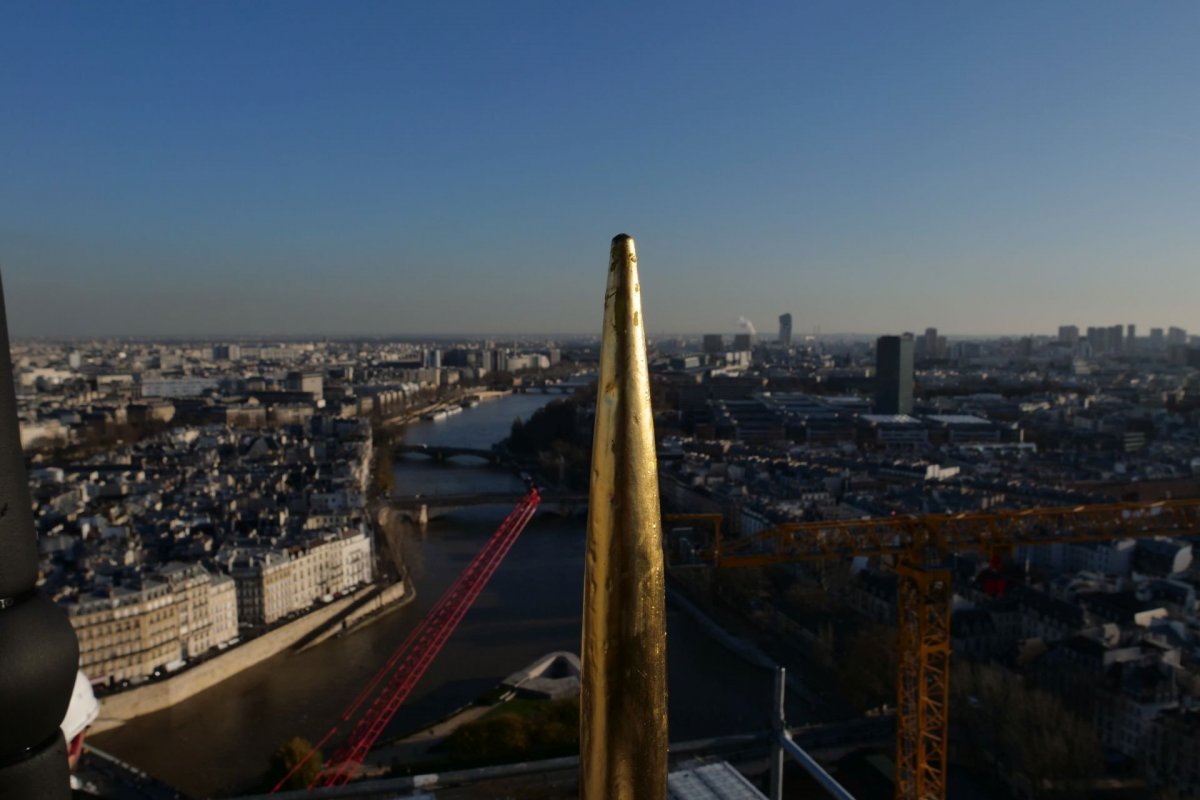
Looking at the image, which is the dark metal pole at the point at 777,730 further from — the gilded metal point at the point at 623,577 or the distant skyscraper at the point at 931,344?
the distant skyscraper at the point at 931,344

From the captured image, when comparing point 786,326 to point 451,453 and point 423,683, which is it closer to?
point 451,453

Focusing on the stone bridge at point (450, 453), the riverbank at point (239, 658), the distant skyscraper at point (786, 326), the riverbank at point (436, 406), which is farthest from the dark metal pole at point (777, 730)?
the distant skyscraper at point (786, 326)

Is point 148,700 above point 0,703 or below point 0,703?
below

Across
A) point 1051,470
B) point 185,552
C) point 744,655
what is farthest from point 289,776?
point 1051,470

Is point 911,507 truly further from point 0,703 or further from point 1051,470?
point 0,703

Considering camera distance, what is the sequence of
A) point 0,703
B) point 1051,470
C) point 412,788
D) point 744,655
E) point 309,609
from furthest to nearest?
point 1051,470
point 309,609
point 744,655
point 412,788
point 0,703

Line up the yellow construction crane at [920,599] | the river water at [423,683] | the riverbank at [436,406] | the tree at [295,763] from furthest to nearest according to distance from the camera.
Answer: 1. the riverbank at [436,406]
2. the river water at [423,683]
3. the tree at [295,763]
4. the yellow construction crane at [920,599]
